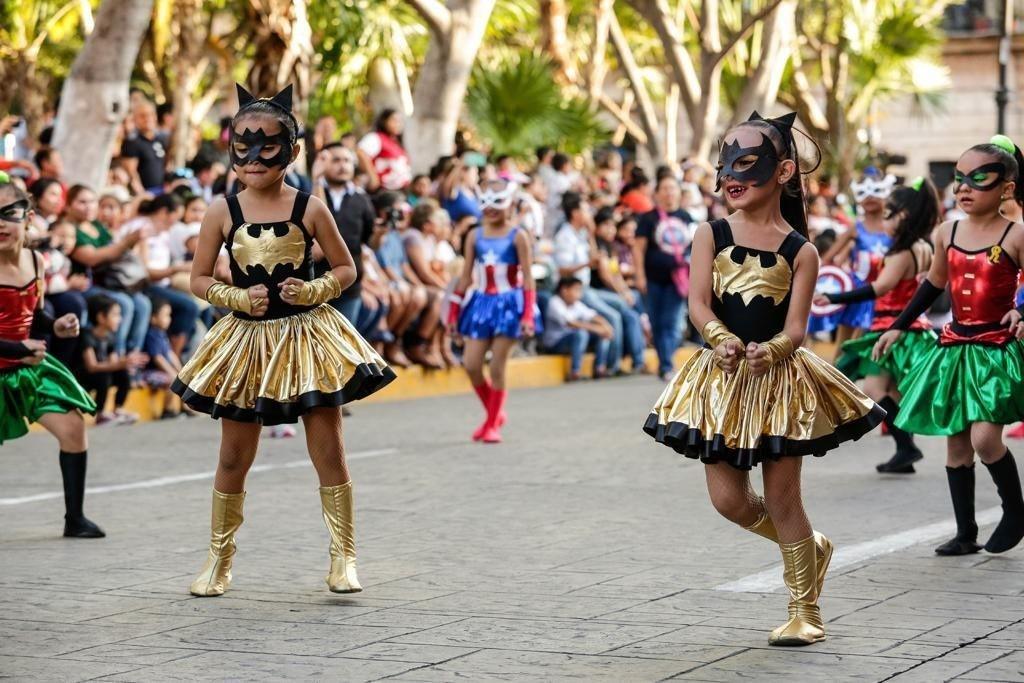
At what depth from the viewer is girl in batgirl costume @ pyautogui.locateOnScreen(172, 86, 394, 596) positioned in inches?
288

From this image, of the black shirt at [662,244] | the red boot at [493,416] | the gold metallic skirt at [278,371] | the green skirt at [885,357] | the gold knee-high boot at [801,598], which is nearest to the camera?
the gold knee-high boot at [801,598]

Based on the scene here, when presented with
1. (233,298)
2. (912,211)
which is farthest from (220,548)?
(912,211)

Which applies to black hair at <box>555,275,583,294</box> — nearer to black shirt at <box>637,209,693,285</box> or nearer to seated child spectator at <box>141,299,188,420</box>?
black shirt at <box>637,209,693,285</box>

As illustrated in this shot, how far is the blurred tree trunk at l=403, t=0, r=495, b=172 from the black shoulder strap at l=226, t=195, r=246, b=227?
545 inches

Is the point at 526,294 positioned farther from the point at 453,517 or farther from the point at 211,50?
the point at 211,50

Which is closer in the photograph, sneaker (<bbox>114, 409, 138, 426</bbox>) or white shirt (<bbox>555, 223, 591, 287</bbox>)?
sneaker (<bbox>114, 409, 138, 426</bbox>)

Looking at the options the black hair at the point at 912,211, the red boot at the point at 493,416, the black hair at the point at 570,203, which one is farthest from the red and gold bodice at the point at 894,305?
the black hair at the point at 570,203

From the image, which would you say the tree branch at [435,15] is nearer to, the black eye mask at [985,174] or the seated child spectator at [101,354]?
the seated child spectator at [101,354]

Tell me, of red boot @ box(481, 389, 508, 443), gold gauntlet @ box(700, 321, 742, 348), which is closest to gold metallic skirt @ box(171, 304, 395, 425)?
gold gauntlet @ box(700, 321, 742, 348)

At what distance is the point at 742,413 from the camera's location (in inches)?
256

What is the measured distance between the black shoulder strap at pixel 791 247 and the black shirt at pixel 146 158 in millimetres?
12567

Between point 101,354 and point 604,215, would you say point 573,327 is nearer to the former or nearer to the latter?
point 604,215

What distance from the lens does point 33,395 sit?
8.75 metres

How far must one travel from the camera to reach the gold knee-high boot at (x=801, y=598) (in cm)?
636
